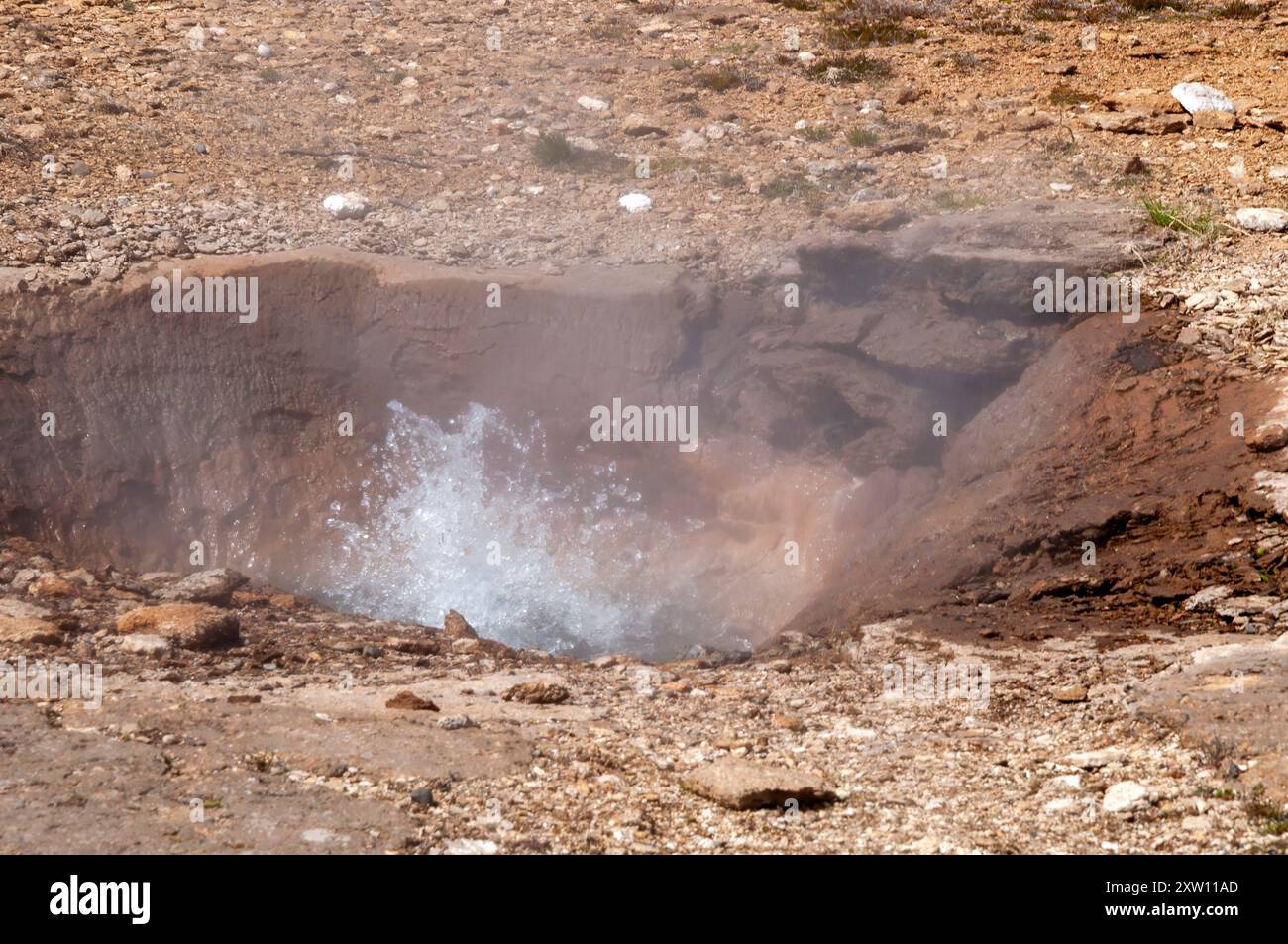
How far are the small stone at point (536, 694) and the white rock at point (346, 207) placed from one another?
4.95 meters

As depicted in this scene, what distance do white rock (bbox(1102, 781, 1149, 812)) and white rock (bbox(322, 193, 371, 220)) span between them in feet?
21.7

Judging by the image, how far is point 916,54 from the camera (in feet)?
33.3

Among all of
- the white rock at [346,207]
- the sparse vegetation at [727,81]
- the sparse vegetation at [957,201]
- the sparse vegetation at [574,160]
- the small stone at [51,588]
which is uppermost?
the sparse vegetation at [727,81]

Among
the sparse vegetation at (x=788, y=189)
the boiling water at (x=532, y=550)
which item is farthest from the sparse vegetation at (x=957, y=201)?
the boiling water at (x=532, y=550)

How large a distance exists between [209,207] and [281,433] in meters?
1.84

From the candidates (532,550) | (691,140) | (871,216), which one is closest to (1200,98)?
(871,216)

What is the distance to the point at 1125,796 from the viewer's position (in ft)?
10.6

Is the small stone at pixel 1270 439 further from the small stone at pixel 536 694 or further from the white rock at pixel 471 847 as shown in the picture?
the white rock at pixel 471 847

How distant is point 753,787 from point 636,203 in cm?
568

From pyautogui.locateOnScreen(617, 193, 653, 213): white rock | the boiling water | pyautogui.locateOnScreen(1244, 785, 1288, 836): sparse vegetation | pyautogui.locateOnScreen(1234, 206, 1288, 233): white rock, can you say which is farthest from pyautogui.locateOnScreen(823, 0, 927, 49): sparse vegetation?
pyautogui.locateOnScreen(1244, 785, 1288, 836): sparse vegetation

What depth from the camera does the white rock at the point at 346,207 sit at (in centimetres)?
815

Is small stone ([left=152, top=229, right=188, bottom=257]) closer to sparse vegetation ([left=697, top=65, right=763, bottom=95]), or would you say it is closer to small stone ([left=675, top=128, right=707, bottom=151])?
small stone ([left=675, top=128, right=707, bottom=151])

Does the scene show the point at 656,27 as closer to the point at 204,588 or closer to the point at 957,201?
the point at 957,201
